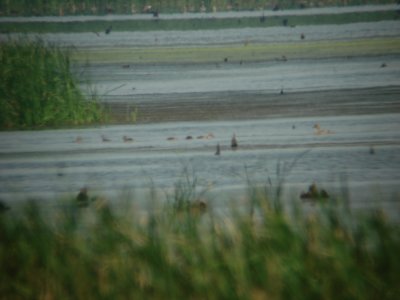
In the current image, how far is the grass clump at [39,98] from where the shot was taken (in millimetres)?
Answer: 26000

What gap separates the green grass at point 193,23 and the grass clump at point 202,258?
2369 inches

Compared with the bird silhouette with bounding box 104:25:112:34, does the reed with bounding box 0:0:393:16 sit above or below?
above

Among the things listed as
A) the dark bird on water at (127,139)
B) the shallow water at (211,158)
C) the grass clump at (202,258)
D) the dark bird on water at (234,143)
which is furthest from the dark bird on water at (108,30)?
the grass clump at (202,258)

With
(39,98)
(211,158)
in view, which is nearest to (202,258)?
(211,158)

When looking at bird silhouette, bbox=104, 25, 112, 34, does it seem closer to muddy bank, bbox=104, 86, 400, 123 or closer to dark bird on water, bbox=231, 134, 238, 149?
muddy bank, bbox=104, 86, 400, 123

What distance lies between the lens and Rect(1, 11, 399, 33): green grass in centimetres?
7250

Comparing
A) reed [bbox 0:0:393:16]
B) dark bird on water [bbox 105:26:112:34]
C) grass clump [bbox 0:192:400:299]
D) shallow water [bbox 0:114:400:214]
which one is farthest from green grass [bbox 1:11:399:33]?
grass clump [bbox 0:192:400:299]

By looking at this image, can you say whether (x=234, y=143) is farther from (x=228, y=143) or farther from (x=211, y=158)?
(x=211, y=158)

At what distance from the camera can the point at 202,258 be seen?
10.0 meters

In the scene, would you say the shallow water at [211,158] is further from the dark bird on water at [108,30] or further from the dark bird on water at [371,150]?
the dark bird on water at [108,30]

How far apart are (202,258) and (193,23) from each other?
6827 centimetres

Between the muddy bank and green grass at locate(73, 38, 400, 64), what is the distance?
14.4 m

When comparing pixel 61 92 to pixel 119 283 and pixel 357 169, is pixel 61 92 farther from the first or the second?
pixel 119 283

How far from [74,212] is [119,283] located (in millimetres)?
1525
